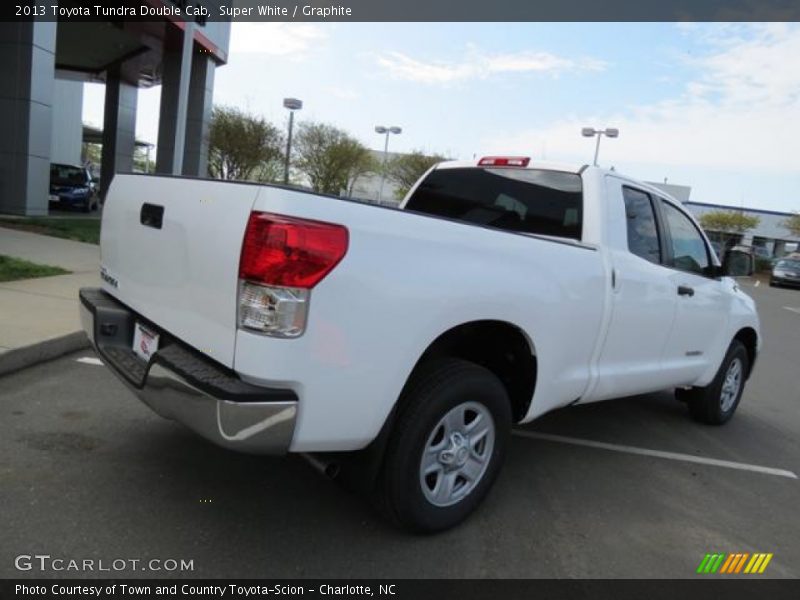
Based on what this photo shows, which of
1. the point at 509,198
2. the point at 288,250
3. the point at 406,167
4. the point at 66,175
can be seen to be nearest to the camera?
the point at 288,250

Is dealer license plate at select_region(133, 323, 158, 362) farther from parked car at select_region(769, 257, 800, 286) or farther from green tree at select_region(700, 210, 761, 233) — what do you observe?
green tree at select_region(700, 210, 761, 233)

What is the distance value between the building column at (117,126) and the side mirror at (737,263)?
85.4 feet

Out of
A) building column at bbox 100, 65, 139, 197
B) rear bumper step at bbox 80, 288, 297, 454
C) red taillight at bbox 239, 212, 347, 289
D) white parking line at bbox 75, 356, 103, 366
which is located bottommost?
white parking line at bbox 75, 356, 103, 366

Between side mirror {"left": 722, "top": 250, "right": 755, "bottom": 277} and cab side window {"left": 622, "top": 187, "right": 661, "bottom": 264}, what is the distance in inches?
41.4

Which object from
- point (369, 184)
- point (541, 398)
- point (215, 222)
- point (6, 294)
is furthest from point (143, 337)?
point (369, 184)

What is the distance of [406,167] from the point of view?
45562 millimetres

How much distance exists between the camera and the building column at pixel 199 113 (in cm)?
2388

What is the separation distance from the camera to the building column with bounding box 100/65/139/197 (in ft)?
88.5

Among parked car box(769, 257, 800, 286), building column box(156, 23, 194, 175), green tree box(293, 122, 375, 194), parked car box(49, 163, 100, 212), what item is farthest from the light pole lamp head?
parked car box(769, 257, 800, 286)

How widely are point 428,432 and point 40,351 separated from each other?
3.71m

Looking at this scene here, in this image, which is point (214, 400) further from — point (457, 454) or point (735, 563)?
point (735, 563)

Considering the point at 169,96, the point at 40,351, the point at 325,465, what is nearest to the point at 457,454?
the point at 325,465

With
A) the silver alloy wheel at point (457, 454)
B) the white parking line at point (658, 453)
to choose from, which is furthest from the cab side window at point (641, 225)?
the silver alloy wheel at point (457, 454)

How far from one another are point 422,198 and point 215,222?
261 cm
